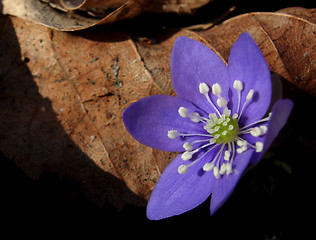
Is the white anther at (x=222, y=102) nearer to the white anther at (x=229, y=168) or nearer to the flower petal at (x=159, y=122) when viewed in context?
the flower petal at (x=159, y=122)

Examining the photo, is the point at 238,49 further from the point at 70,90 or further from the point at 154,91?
the point at 70,90

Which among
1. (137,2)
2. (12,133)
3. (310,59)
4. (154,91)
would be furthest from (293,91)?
(12,133)

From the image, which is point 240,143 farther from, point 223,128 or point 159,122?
point 159,122

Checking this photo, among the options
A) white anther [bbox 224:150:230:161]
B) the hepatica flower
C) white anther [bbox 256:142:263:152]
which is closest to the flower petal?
the hepatica flower

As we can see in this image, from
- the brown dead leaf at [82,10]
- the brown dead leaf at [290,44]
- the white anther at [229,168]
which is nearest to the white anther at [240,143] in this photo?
the white anther at [229,168]

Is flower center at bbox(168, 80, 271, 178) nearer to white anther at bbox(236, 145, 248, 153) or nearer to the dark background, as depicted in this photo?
white anther at bbox(236, 145, 248, 153)

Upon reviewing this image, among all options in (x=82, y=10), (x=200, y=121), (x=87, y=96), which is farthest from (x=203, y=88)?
(x=82, y=10)

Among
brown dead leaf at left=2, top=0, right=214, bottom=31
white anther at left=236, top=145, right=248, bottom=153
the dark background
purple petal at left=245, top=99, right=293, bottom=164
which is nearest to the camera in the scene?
purple petal at left=245, top=99, right=293, bottom=164
